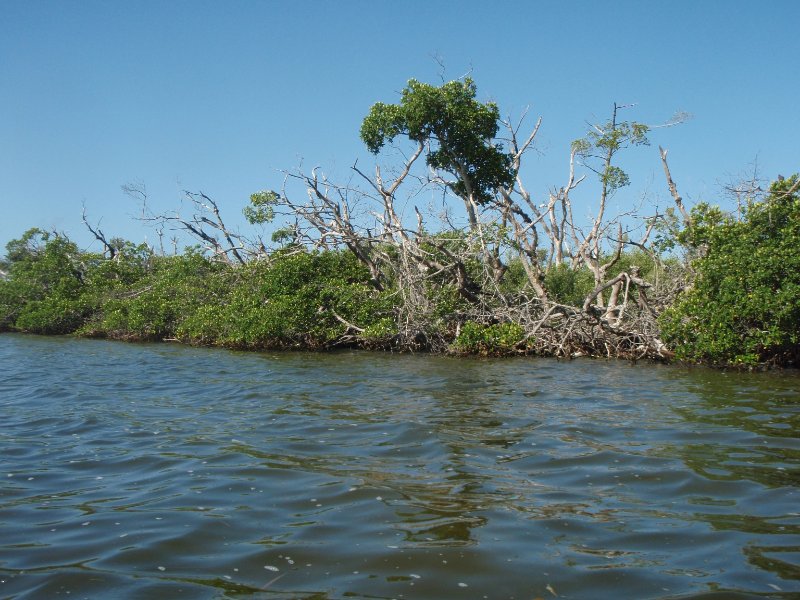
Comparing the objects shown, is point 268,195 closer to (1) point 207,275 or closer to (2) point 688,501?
(1) point 207,275

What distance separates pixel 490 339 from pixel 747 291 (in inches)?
Answer: 212

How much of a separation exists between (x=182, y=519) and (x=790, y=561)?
3.68 metres

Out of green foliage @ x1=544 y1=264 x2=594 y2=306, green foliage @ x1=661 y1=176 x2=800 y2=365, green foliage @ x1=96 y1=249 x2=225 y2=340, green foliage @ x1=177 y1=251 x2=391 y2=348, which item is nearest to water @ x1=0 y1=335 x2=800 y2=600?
green foliage @ x1=661 y1=176 x2=800 y2=365

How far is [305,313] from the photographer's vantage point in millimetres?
17656

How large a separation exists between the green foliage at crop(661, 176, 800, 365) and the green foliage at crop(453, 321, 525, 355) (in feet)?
10.8

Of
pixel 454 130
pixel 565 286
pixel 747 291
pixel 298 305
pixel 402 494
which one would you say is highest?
pixel 454 130

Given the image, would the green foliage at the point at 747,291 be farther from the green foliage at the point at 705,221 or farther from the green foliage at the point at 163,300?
the green foliage at the point at 163,300

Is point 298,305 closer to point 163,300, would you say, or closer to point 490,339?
point 490,339

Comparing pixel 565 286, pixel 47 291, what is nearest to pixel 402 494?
pixel 565 286

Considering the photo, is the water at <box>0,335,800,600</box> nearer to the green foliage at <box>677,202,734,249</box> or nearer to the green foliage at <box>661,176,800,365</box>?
the green foliage at <box>661,176,800,365</box>

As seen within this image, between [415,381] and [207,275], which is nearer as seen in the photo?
[415,381]

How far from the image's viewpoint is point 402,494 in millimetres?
5266

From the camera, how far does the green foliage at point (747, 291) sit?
39.7 feet

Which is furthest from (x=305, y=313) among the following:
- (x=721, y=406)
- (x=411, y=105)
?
(x=721, y=406)
